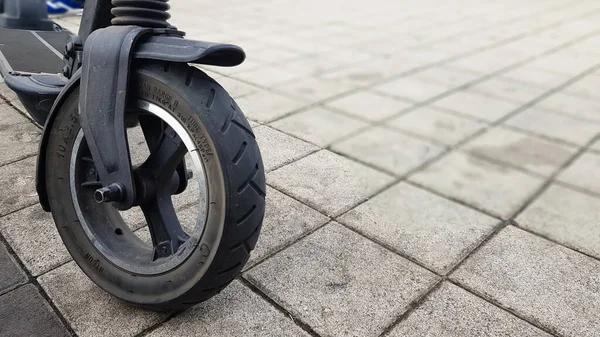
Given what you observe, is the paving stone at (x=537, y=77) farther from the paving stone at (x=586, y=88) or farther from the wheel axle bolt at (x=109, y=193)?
the wheel axle bolt at (x=109, y=193)

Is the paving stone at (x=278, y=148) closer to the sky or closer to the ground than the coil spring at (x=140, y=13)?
closer to the ground

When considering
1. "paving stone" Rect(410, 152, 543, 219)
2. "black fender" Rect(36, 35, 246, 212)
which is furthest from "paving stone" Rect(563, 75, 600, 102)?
"black fender" Rect(36, 35, 246, 212)

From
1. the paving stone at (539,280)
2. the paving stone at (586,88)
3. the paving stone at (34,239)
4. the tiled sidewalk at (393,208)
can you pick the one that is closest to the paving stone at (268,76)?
the tiled sidewalk at (393,208)

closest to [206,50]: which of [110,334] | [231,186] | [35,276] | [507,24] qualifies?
[231,186]

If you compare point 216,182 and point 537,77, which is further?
point 537,77

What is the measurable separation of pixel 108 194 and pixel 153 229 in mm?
223

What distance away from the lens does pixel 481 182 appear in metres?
3.00

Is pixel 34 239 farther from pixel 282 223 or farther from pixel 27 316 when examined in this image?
pixel 282 223

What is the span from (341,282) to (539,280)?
79cm

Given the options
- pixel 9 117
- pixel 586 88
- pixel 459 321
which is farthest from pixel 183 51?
pixel 586 88

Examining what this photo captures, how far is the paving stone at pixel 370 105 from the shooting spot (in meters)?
3.95

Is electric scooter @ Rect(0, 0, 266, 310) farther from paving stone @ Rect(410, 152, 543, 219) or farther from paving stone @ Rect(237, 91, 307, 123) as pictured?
paving stone @ Rect(237, 91, 307, 123)

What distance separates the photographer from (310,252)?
2.29 meters

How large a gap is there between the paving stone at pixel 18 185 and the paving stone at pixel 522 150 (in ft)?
8.14
